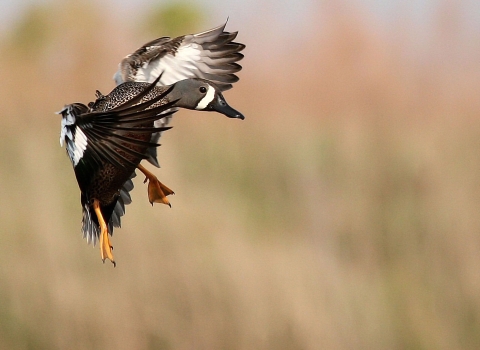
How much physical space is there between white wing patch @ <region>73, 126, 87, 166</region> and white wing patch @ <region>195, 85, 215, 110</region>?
324mm

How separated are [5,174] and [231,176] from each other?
4.58 feet

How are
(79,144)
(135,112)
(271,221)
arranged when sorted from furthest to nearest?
(271,221), (79,144), (135,112)

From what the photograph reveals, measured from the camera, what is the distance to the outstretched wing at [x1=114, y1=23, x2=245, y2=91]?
109 inches

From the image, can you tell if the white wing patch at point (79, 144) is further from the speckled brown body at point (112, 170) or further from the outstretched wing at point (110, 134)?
the speckled brown body at point (112, 170)

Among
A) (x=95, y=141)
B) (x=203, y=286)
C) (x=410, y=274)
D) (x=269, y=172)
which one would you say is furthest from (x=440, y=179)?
(x=95, y=141)

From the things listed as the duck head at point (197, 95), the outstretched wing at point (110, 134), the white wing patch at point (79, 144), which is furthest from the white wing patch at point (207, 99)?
the white wing patch at point (79, 144)

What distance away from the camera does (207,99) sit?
241 cm

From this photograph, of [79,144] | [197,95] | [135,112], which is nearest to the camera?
[135,112]

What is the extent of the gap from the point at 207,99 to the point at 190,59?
0.46 metres

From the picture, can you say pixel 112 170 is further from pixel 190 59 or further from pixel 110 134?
pixel 190 59

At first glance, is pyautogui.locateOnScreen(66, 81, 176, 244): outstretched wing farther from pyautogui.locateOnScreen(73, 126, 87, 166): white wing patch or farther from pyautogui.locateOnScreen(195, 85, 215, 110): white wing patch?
pyautogui.locateOnScreen(195, 85, 215, 110): white wing patch

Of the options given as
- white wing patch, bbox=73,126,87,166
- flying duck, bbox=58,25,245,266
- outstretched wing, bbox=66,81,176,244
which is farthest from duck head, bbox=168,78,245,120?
white wing patch, bbox=73,126,87,166

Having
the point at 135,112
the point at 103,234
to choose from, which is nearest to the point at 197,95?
the point at 135,112

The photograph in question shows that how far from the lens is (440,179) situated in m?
5.61
